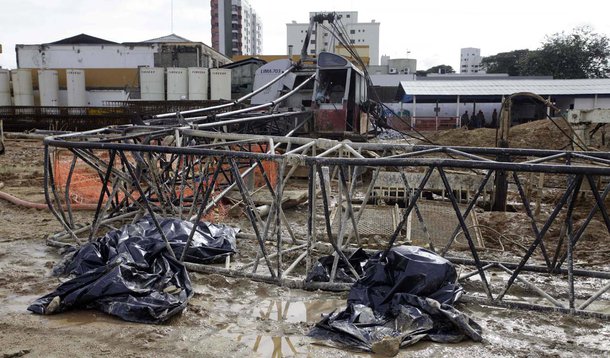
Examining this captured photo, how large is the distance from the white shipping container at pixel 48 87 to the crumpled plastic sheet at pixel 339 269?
30635mm

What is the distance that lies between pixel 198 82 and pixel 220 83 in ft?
4.15

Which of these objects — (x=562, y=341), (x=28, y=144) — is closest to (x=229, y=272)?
(x=562, y=341)

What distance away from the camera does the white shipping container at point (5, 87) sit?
30594mm

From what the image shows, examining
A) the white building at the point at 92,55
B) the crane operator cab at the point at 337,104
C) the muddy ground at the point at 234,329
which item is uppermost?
the white building at the point at 92,55

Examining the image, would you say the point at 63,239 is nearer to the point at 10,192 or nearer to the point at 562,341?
the point at 10,192

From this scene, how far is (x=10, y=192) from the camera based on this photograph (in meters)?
10.8

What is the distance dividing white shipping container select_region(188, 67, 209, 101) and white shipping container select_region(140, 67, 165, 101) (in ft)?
5.99

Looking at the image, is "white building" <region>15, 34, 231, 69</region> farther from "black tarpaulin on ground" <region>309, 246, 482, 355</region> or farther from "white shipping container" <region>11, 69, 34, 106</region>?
"black tarpaulin on ground" <region>309, 246, 482, 355</region>

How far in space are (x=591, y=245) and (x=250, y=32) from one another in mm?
91402

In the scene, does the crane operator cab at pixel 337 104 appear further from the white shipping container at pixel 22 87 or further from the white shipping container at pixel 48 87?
the white shipping container at pixel 22 87

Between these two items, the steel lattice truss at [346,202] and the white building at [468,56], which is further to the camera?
the white building at [468,56]

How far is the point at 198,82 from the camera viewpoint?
1100 inches

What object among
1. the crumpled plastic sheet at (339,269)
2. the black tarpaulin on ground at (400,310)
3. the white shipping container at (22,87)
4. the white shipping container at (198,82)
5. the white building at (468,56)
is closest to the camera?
the black tarpaulin on ground at (400,310)

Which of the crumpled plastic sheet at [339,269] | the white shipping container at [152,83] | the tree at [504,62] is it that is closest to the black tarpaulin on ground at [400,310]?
the crumpled plastic sheet at [339,269]
